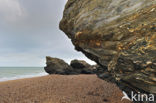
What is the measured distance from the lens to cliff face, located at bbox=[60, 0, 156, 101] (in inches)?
175

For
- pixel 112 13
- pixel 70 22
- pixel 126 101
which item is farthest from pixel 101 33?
pixel 126 101

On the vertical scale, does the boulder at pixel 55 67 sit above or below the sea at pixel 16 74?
above

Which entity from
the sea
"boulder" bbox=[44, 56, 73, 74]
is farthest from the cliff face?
the sea

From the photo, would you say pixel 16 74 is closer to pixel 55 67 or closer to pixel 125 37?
pixel 55 67

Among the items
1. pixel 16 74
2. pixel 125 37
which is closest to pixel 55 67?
pixel 125 37

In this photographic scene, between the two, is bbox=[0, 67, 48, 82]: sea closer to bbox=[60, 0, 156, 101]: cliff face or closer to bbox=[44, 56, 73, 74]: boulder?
bbox=[44, 56, 73, 74]: boulder

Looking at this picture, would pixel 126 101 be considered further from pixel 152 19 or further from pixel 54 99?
pixel 152 19

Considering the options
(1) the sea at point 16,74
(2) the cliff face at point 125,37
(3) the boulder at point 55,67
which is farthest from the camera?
(1) the sea at point 16,74

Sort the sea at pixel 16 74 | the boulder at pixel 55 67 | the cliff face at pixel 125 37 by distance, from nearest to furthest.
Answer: the cliff face at pixel 125 37
the boulder at pixel 55 67
the sea at pixel 16 74

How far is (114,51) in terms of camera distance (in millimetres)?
5844

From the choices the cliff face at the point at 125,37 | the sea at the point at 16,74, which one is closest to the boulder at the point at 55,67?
the sea at the point at 16,74

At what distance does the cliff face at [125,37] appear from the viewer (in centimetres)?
445

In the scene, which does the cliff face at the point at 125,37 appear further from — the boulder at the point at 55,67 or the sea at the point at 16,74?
the sea at the point at 16,74

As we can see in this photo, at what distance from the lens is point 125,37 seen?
209 inches
